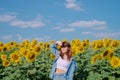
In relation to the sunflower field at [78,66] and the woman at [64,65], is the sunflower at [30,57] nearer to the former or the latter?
the sunflower field at [78,66]

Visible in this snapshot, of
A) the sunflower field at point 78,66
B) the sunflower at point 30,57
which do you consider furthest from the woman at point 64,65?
the sunflower at point 30,57

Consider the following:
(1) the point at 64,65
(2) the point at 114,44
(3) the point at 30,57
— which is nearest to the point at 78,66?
(3) the point at 30,57

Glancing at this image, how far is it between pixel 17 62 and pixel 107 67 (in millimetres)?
2437

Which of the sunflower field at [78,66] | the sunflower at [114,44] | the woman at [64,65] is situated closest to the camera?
the woman at [64,65]

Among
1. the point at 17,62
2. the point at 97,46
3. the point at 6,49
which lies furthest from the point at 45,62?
the point at 6,49

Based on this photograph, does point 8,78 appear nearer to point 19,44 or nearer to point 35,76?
point 35,76

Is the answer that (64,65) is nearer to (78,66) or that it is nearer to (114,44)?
(78,66)

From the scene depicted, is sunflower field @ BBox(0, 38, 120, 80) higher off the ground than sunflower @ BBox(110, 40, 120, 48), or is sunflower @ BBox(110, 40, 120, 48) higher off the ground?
sunflower @ BBox(110, 40, 120, 48)

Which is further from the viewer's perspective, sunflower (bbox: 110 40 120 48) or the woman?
sunflower (bbox: 110 40 120 48)

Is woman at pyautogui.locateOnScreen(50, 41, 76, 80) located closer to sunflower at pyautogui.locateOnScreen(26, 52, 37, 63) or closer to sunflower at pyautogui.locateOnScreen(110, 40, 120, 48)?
sunflower at pyautogui.locateOnScreen(26, 52, 37, 63)

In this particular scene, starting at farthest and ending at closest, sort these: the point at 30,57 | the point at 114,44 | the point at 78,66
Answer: the point at 114,44
the point at 78,66
the point at 30,57

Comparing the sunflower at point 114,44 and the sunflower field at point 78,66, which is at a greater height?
the sunflower at point 114,44

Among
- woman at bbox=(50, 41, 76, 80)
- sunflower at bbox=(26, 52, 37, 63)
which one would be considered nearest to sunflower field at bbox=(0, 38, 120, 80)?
sunflower at bbox=(26, 52, 37, 63)

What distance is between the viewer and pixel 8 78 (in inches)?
410
